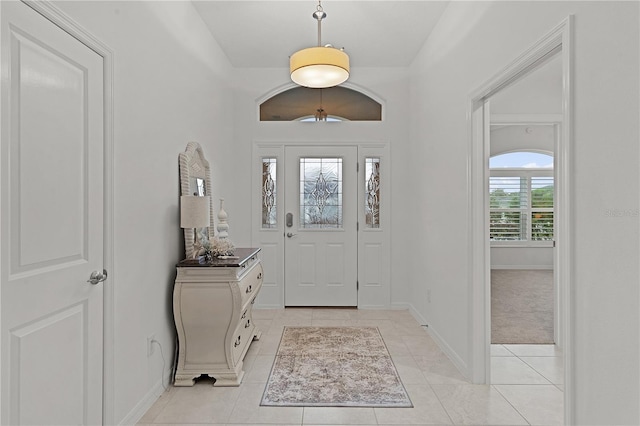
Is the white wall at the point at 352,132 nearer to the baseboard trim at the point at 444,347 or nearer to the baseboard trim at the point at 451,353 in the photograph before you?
the baseboard trim at the point at 444,347

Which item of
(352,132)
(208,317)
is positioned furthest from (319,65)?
(208,317)

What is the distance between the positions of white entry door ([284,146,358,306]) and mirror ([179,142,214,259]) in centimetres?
141

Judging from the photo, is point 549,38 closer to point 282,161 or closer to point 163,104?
point 163,104

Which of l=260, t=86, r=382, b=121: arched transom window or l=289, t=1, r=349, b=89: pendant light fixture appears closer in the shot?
l=289, t=1, r=349, b=89: pendant light fixture

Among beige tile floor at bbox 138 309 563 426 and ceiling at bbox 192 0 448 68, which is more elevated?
ceiling at bbox 192 0 448 68

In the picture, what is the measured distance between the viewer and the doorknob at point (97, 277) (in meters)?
1.88

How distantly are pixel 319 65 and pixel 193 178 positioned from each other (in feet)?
4.49

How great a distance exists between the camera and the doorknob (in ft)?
6.16

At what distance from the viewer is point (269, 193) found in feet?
15.8

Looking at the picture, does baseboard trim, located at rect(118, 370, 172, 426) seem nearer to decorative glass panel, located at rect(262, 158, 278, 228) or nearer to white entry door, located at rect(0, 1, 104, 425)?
white entry door, located at rect(0, 1, 104, 425)

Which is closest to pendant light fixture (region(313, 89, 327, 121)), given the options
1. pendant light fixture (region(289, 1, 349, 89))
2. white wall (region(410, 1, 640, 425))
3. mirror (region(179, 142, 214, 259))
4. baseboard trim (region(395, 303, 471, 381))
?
pendant light fixture (region(289, 1, 349, 89))

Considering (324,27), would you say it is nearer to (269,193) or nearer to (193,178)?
(193,178)

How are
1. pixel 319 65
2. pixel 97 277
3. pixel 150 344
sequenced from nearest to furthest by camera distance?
pixel 97 277
pixel 150 344
pixel 319 65

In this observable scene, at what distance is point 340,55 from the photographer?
9.45ft
